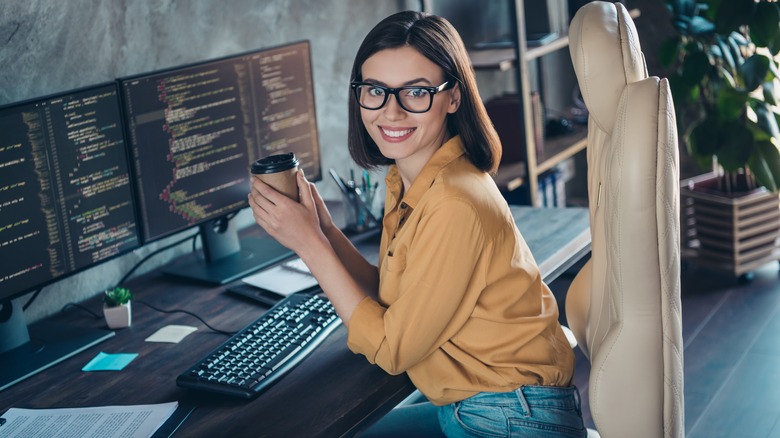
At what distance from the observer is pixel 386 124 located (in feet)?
5.33

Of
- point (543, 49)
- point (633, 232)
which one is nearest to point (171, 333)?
point (633, 232)

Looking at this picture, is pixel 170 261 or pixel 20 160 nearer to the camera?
pixel 20 160

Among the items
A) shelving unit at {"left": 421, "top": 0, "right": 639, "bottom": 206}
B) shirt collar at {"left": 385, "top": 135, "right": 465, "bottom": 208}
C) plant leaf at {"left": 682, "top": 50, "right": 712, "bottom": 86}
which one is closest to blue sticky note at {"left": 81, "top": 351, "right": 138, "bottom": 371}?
shirt collar at {"left": 385, "top": 135, "right": 465, "bottom": 208}

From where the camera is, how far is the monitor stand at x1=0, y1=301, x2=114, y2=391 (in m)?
1.69

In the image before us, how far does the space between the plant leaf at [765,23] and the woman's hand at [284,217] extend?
6.98 ft

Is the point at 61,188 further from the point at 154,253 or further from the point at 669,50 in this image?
the point at 669,50

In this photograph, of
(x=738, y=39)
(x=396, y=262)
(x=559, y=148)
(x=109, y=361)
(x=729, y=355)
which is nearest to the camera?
(x=396, y=262)

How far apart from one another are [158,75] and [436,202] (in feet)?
2.48

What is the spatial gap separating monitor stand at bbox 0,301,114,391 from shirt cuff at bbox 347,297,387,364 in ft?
1.89

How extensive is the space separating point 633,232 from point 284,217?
627 millimetres

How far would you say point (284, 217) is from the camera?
5.30ft

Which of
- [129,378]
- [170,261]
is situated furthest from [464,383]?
[170,261]

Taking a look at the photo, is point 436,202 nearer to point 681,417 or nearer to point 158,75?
point 681,417

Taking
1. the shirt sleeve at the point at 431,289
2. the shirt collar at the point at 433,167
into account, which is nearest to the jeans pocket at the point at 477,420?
the shirt sleeve at the point at 431,289
